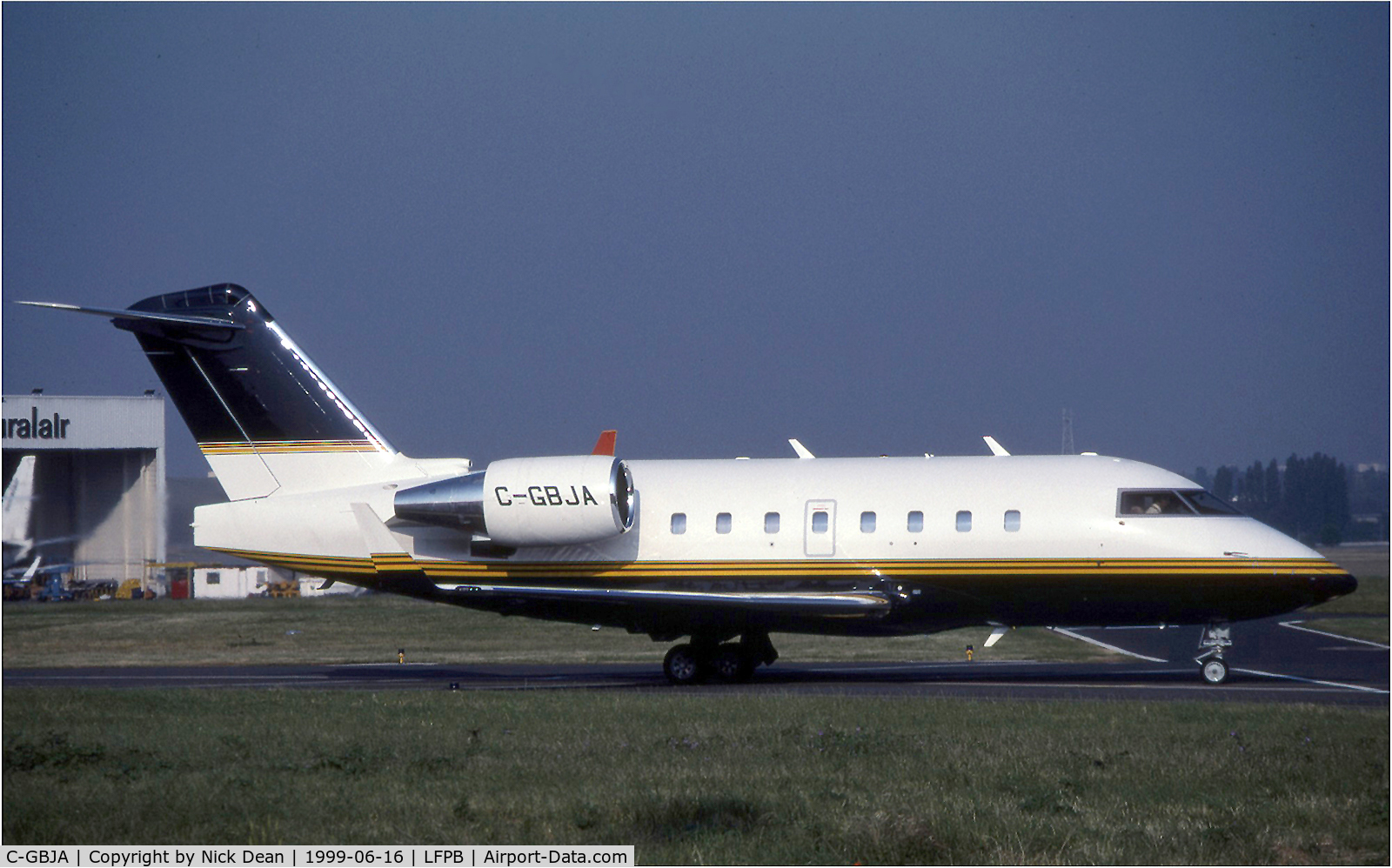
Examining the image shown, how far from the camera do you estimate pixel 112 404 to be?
218 ft

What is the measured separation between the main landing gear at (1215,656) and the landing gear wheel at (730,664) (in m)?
6.74

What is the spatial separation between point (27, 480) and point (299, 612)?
1951cm

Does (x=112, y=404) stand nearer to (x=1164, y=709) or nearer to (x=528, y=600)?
(x=528, y=600)

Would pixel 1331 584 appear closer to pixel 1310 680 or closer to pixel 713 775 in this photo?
pixel 1310 680

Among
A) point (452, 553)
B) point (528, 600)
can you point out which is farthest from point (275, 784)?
point (452, 553)

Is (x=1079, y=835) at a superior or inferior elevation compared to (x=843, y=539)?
inferior

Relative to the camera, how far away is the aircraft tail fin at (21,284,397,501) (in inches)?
866

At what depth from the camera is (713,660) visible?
831 inches

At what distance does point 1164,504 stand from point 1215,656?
244 cm

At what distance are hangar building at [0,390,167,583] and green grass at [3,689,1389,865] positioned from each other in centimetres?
5411

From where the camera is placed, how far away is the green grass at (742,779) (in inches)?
344

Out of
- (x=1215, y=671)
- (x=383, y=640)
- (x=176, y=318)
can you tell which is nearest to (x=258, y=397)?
(x=176, y=318)

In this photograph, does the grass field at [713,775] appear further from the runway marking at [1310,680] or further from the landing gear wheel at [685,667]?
the runway marking at [1310,680]

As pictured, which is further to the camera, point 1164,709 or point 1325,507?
point 1325,507
